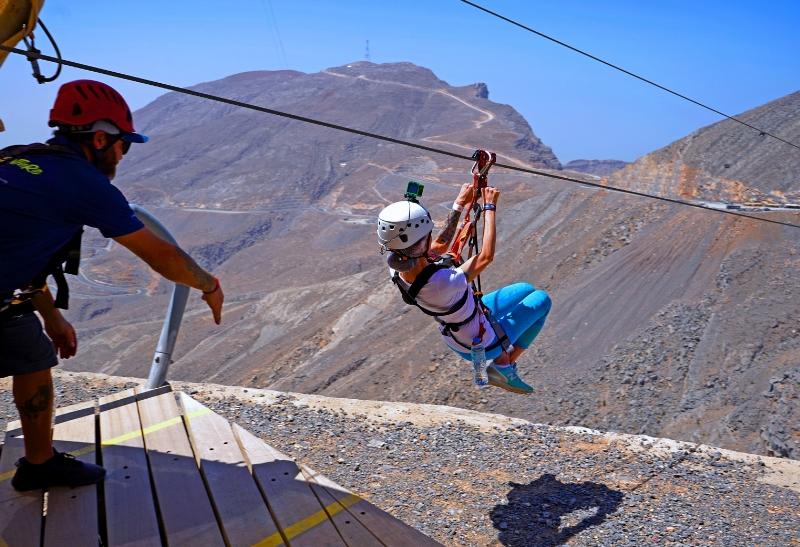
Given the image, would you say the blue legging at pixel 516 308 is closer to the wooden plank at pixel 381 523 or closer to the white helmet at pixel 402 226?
the white helmet at pixel 402 226

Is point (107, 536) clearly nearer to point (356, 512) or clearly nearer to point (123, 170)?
point (356, 512)

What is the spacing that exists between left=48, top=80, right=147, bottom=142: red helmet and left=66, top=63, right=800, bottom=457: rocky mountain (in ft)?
38.1

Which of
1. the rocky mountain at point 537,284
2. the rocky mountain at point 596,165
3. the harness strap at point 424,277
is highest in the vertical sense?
the rocky mountain at point 596,165

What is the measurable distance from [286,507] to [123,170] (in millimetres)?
90025

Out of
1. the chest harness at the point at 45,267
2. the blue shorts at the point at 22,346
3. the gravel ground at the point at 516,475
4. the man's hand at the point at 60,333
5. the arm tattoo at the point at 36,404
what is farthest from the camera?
the gravel ground at the point at 516,475

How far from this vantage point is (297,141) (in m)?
75.3

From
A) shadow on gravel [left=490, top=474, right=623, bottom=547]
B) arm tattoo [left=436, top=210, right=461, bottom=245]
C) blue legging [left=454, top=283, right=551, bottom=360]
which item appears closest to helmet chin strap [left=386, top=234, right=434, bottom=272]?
arm tattoo [left=436, top=210, right=461, bottom=245]

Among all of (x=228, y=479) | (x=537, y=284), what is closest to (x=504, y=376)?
(x=228, y=479)

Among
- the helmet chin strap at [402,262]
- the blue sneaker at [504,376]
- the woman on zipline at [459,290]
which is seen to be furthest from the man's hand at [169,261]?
the blue sneaker at [504,376]

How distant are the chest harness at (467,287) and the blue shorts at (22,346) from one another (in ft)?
8.51

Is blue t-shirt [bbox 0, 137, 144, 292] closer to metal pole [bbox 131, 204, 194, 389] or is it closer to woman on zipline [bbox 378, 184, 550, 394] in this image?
metal pole [bbox 131, 204, 194, 389]

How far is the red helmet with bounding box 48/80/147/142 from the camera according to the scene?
3373 millimetres

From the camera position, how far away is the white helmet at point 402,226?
17.0ft

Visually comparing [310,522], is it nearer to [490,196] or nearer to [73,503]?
[73,503]
